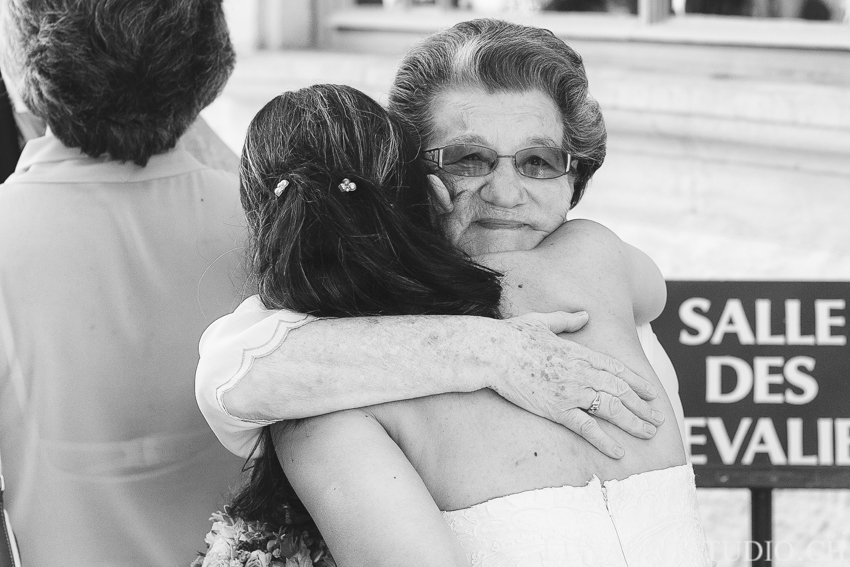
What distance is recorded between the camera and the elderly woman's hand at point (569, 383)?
1657 mm

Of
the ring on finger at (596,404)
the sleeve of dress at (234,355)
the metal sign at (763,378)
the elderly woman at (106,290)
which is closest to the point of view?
the sleeve of dress at (234,355)

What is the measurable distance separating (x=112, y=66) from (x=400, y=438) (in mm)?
971

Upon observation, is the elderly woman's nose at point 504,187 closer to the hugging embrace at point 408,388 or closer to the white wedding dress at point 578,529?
the hugging embrace at point 408,388

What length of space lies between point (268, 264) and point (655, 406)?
2.39 feet

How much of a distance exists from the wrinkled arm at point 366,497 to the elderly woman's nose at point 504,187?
0.66 m

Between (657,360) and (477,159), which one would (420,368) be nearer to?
(477,159)

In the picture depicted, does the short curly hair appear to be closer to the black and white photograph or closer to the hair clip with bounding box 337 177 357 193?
the black and white photograph

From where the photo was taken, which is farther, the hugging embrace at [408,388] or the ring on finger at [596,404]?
the ring on finger at [596,404]

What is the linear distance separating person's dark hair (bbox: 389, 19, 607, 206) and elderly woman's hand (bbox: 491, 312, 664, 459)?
562 millimetres

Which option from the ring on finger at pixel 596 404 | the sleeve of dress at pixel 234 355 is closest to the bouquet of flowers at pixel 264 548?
the sleeve of dress at pixel 234 355

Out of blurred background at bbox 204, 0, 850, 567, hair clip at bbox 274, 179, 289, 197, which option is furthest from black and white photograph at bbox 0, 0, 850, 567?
blurred background at bbox 204, 0, 850, 567

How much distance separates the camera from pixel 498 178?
2.07m

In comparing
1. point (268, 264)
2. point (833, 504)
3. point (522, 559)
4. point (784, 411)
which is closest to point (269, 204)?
point (268, 264)

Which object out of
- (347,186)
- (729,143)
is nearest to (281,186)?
(347,186)
